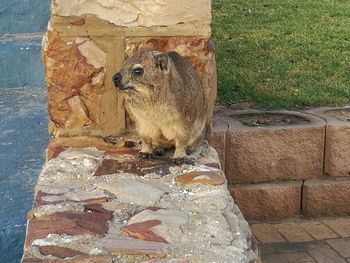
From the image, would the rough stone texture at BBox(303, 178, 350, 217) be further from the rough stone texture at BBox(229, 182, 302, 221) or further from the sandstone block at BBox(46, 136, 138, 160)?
the sandstone block at BBox(46, 136, 138, 160)

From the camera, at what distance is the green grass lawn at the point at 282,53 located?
512cm

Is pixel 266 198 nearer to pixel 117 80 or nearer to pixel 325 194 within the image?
pixel 325 194

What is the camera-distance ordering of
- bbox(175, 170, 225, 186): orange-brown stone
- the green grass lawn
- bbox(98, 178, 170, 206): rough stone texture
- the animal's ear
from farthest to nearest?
1. the green grass lawn
2. the animal's ear
3. bbox(175, 170, 225, 186): orange-brown stone
4. bbox(98, 178, 170, 206): rough stone texture

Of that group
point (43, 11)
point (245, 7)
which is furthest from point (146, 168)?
point (245, 7)

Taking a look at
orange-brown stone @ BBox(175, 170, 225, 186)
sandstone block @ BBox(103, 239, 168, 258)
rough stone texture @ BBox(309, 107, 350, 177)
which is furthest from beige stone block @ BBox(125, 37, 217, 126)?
rough stone texture @ BBox(309, 107, 350, 177)

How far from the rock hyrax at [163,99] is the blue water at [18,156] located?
62 cm

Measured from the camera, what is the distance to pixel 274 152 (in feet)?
14.5

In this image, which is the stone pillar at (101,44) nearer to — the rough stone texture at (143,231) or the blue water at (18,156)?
the blue water at (18,156)

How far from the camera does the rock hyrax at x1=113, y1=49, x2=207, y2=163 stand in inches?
109

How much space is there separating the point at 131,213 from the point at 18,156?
58.6 inches

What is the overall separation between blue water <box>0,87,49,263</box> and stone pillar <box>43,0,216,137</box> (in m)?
0.36

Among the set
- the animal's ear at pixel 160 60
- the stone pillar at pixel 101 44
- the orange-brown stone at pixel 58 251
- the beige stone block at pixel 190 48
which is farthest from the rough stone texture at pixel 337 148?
the orange-brown stone at pixel 58 251

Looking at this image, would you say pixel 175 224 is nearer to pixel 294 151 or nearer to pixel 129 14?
pixel 129 14

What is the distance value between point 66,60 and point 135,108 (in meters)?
0.49
